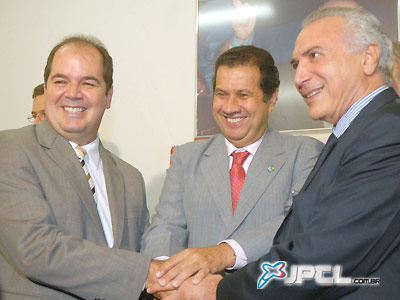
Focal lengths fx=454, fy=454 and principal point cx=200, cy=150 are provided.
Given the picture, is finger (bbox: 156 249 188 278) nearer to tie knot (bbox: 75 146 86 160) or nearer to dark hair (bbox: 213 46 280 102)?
tie knot (bbox: 75 146 86 160)

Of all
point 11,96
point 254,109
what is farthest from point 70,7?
point 254,109

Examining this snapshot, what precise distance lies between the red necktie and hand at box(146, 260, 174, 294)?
0.50m

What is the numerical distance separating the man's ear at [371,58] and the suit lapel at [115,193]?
1331 mm

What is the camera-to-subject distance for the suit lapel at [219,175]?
7.51ft

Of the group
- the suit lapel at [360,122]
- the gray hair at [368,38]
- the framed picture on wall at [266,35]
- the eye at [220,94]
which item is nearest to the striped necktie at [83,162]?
the eye at [220,94]

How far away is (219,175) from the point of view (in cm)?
Result: 241

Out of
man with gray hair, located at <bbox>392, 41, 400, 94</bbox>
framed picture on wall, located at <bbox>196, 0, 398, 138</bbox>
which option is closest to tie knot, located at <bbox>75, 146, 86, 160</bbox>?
framed picture on wall, located at <bbox>196, 0, 398, 138</bbox>

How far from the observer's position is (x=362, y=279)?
1421mm

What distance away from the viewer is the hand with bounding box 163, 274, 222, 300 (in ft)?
6.55

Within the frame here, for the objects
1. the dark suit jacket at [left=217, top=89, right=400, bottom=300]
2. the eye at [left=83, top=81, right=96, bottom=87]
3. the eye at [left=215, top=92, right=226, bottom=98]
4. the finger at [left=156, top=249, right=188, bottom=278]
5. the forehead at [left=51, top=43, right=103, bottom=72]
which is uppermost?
the forehead at [left=51, top=43, right=103, bottom=72]

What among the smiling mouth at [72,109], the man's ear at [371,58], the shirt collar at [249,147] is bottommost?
the shirt collar at [249,147]

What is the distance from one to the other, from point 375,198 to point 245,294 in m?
0.56

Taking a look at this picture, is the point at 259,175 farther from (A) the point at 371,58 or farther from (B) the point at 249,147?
(A) the point at 371,58

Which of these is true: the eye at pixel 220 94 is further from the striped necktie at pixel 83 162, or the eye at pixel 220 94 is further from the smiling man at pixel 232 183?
the striped necktie at pixel 83 162
